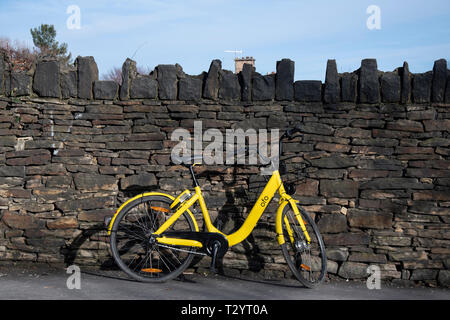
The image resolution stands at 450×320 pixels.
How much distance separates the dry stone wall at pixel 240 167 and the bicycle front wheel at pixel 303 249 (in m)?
0.14

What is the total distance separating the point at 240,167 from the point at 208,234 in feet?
2.62

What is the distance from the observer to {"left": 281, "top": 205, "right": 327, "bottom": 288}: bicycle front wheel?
4539mm

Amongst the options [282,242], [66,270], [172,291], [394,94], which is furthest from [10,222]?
[394,94]

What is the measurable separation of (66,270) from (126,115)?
169 centimetres

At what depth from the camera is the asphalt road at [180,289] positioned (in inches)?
165

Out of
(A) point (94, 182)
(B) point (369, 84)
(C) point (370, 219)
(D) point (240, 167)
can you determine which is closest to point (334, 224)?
(C) point (370, 219)

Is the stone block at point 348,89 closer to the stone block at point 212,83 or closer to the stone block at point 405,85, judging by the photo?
the stone block at point 405,85

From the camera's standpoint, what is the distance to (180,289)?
14.6 ft

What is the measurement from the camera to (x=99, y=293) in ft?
13.9

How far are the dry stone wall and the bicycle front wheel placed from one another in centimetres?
14

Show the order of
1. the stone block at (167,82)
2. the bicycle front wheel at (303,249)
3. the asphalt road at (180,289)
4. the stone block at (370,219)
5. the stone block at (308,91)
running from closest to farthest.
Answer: the asphalt road at (180,289), the bicycle front wheel at (303,249), the stone block at (370,219), the stone block at (308,91), the stone block at (167,82)

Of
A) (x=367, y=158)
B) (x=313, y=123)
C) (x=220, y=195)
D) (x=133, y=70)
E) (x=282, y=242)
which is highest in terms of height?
(x=133, y=70)

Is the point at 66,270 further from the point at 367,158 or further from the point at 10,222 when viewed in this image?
the point at 367,158

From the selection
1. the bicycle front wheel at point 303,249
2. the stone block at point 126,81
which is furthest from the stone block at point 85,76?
the bicycle front wheel at point 303,249
